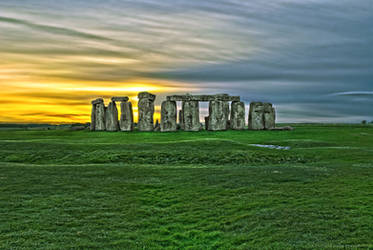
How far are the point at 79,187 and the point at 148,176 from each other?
4.66m

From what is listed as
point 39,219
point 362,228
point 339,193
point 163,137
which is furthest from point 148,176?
point 163,137

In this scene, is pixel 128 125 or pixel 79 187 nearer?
pixel 79 187

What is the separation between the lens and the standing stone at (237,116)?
52.8m

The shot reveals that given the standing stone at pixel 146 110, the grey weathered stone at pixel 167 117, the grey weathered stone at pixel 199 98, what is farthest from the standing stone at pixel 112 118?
the grey weathered stone at pixel 199 98

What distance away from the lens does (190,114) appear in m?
51.5

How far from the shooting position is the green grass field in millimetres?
10273

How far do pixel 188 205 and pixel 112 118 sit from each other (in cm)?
4143

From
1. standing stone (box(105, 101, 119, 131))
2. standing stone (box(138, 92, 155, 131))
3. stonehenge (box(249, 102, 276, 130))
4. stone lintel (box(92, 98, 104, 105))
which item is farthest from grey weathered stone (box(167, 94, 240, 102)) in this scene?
stone lintel (box(92, 98, 104, 105))

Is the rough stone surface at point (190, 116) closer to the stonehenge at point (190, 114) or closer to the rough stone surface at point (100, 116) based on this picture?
the stonehenge at point (190, 114)

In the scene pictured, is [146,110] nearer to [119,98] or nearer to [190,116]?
[119,98]

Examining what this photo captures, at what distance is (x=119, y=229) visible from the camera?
1123 centimetres

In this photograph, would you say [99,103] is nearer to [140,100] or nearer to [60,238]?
[140,100]

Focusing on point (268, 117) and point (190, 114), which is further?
point (268, 117)

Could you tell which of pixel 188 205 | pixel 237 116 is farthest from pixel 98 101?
pixel 188 205
